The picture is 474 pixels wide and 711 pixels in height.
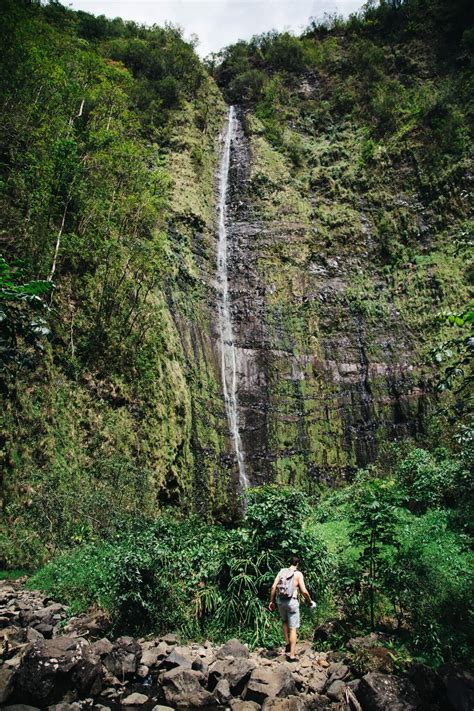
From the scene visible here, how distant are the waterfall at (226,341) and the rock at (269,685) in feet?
40.4

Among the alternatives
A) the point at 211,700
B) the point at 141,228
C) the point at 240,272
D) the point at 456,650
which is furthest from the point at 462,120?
the point at 211,700

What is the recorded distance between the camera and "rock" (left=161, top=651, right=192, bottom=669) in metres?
5.67

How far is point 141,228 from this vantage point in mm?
17391

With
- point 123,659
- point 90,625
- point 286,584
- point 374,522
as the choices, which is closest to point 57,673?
point 123,659

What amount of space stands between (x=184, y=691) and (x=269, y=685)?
98 centimetres

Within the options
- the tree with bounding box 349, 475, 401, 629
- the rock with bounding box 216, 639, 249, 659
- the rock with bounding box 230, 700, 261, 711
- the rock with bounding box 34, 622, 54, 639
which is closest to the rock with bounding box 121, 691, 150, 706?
the rock with bounding box 230, 700, 261, 711

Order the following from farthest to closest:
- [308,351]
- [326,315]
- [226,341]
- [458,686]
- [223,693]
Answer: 1. [326,315]
2. [308,351]
3. [226,341]
4. [223,693]
5. [458,686]

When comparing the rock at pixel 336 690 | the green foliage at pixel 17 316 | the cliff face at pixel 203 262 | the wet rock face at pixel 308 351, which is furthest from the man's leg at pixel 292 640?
the wet rock face at pixel 308 351

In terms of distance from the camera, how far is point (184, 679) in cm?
525

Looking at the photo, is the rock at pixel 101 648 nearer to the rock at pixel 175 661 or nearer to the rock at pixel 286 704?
the rock at pixel 175 661

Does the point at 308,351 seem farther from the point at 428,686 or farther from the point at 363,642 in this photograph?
the point at 428,686

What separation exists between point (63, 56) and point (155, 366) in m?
12.8

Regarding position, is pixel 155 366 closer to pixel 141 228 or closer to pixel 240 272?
pixel 141 228

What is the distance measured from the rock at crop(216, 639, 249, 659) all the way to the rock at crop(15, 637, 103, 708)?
5.74 feet
